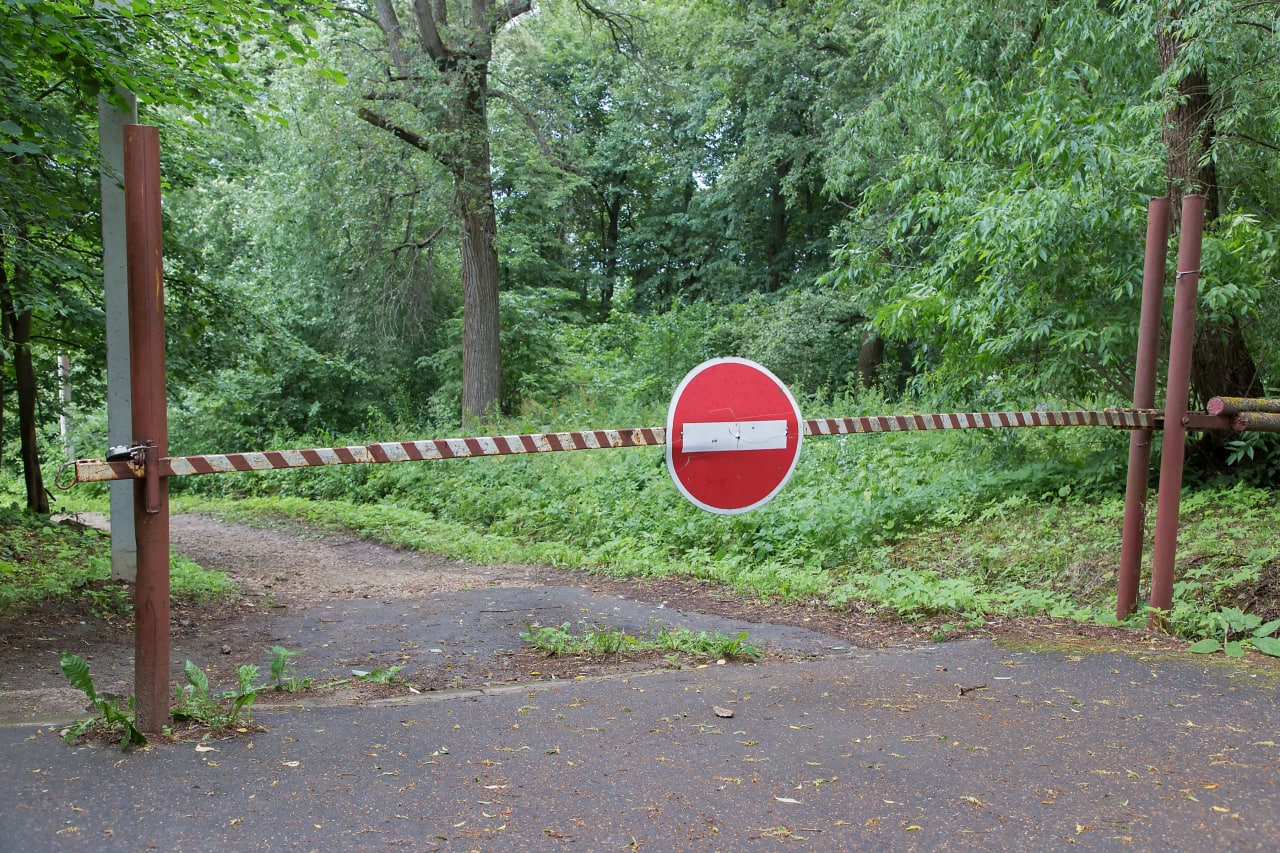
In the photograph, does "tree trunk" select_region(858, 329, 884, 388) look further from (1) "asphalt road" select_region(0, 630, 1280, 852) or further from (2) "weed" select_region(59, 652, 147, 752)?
(2) "weed" select_region(59, 652, 147, 752)

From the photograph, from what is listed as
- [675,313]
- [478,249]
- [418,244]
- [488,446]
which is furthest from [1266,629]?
[675,313]

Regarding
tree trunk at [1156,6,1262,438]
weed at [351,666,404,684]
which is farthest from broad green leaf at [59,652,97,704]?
tree trunk at [1156,6,1262,438]

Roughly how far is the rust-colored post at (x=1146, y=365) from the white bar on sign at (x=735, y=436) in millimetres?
2337

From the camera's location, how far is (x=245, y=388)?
74.6ft

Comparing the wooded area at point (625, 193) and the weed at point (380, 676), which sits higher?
the wooded area at point (625, 193)

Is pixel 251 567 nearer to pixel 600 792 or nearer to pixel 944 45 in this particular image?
pixel 600 792

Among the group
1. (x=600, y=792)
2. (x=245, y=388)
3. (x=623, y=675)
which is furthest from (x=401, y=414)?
(x=600, y=792)

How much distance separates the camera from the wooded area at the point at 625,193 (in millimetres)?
8281

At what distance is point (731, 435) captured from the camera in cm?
521

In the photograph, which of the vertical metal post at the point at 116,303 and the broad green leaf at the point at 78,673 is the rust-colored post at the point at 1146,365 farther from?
the vertical metal post at the point at 116,303

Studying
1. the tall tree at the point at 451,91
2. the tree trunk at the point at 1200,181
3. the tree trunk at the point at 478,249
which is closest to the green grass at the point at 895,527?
the tree trunk at the point at 1200,181

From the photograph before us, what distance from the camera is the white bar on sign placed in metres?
5.12

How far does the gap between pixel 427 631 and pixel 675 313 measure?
20.0 meters

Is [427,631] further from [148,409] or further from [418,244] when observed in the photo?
[418,244]
